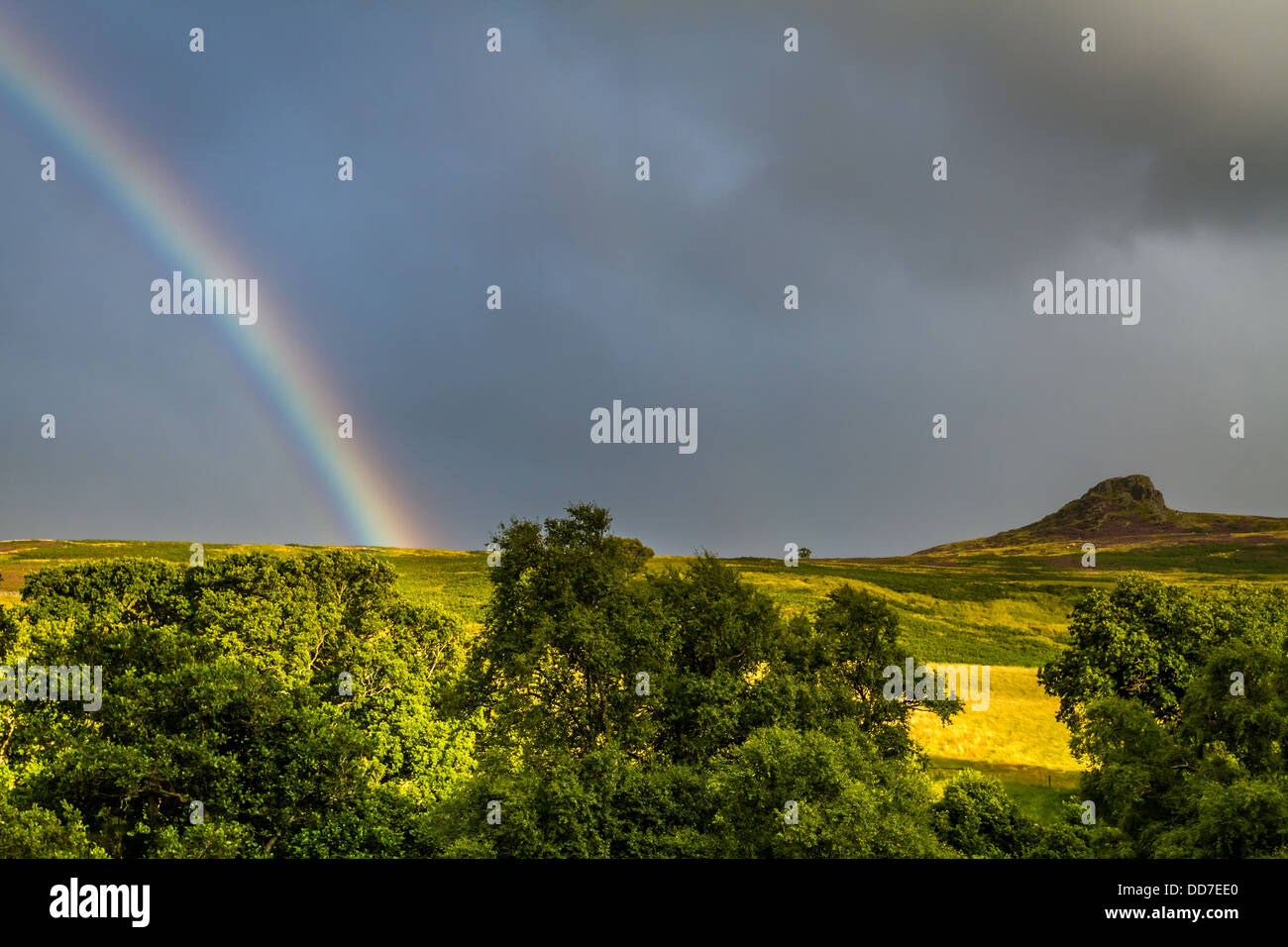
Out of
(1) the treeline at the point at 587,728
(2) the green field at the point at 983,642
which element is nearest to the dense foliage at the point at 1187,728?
(1) the treeline at the point at 587,728

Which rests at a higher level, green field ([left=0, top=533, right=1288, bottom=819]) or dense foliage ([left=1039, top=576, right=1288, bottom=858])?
dense foliage ([left=1039, top=576, right=1288, bottom=858])

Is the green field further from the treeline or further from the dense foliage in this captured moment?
the treeline

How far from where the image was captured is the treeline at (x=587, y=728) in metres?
36.9

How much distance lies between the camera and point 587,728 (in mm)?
45719

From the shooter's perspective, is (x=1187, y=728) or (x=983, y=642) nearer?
(x=1187, y=728)

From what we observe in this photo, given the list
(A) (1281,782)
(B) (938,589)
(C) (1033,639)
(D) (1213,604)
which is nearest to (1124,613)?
(D) (1213,604)

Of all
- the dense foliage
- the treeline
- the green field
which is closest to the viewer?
the dense foliage

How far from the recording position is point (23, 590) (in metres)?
63.1

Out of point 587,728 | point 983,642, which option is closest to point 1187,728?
point 587,728

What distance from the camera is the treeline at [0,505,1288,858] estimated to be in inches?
1454

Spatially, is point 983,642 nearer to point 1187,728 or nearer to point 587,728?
point 1187,728

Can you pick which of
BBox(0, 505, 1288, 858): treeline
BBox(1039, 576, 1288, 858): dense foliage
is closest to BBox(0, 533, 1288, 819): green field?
BBox(1039, 576, 1288, 858): dense foliage
